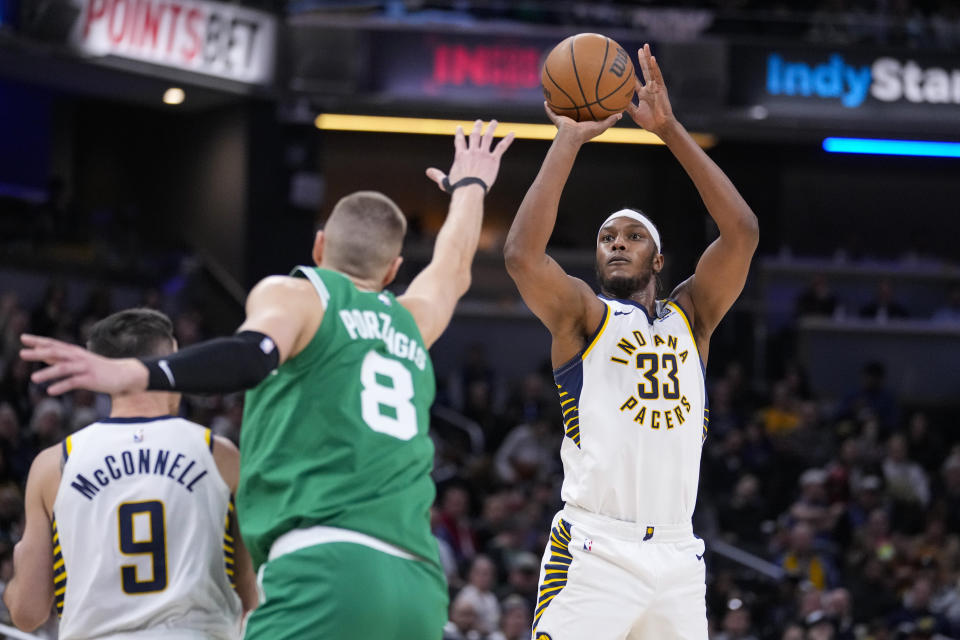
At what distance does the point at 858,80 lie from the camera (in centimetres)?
1672

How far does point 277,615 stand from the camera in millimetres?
3289

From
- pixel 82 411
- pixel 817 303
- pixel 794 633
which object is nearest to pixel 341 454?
pixel 794 633

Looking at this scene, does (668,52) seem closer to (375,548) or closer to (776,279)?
(776,279)

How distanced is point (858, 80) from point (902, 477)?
5.36 m

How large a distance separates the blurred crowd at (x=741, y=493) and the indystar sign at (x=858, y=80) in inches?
147

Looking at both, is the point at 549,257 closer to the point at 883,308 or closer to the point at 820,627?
the point at 820,627

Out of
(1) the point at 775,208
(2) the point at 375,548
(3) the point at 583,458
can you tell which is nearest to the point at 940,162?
(1) the point at 775,208

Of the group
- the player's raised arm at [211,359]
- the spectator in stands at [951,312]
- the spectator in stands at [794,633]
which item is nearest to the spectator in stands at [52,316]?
the spectator in stands at [794,633]

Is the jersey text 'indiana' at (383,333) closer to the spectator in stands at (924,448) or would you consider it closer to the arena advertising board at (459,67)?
the arena advertising board at (459,67)

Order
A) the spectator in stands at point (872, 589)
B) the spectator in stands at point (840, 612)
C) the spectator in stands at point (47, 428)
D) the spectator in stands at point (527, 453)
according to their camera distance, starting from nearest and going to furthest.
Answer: the spectator in stands at point (840, 612) → the spectator in stands at point (47, 428) → the spectator in stands at point (872, 589) → the spectator in stands at point (527, 453)

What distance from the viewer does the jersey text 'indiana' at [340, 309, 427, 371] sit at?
3473 millimetres

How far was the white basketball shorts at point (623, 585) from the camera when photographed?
14.9ft

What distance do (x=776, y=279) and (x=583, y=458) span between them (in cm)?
1579

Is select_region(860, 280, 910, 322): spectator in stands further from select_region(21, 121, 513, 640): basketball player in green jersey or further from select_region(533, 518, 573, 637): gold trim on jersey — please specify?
select_region(21, 121, 513, 640): basketball player in green jersey
